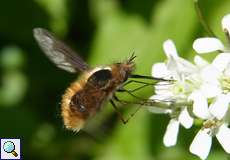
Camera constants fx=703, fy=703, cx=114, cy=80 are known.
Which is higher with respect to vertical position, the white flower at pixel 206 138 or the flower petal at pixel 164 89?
the flower petal at pixel 164 89

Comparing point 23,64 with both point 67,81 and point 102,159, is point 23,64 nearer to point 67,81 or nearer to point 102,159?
point 67,81

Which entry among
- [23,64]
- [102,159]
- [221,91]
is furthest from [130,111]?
[221,91]

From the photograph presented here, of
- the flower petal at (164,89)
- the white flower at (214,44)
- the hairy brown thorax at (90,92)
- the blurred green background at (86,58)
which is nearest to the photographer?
the hairy brown thorax at (90,92)

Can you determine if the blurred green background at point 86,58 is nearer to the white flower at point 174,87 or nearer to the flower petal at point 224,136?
the white flower at point 174,87

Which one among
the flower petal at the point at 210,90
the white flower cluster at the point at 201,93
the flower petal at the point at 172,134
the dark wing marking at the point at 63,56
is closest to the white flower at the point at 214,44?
the white flower cluster at the point at 201,93

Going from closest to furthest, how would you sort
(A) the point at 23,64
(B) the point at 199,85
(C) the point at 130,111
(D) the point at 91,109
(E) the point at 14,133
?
1. (D) the point at 91,109
2. (B) the point at 199,85
3. (C) the point at 130,111
4. (E) the point at 14,133
5. (A) the point at 23,64

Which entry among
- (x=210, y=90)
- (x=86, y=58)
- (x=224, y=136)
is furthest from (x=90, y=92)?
(x=86, y=58)

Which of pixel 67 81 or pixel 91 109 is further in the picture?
pixel 67 81
